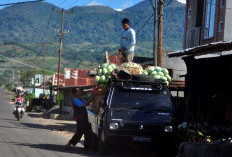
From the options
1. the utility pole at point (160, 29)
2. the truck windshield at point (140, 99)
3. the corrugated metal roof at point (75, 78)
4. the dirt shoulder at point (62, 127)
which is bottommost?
the dirt shoulder at point (62, 127)

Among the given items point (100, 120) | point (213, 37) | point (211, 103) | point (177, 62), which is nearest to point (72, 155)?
point (100, 120)

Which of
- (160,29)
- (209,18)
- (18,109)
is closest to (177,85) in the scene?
(160,29)

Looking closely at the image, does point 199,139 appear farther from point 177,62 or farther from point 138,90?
point 177,62

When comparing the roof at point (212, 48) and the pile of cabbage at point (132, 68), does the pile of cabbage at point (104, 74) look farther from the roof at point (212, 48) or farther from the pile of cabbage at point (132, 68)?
the roof at point (212, 48)

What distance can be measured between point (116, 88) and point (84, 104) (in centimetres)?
133

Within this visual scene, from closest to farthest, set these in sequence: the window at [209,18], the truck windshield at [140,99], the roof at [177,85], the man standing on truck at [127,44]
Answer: the truck windshield at [140,99]
the man standing on truck at [127,44]
the roof at [177,85]
the window at [209,18]

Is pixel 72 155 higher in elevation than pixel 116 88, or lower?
lower

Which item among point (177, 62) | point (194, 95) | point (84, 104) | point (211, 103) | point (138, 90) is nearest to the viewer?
point (138, 90)

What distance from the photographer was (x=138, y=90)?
422 inches

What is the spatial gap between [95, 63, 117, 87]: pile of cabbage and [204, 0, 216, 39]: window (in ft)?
40.1

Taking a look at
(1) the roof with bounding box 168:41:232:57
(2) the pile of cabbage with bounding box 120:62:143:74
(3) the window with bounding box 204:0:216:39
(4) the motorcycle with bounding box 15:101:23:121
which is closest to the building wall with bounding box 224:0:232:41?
(3) the window with bounding box 204:0:216:39

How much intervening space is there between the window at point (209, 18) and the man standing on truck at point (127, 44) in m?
10.3

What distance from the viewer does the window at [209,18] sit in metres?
22.9

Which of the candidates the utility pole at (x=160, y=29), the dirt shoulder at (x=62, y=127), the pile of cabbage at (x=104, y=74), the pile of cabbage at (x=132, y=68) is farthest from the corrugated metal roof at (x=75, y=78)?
the pile of cabbage at (x=132, y=68)
